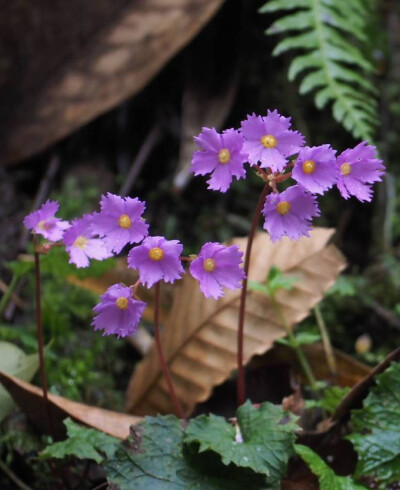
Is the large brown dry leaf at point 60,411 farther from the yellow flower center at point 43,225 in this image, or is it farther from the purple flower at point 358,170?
the purple flower at point 358,170

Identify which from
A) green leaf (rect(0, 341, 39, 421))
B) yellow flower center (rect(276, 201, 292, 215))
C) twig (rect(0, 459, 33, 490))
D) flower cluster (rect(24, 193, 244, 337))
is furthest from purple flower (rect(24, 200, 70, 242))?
twig (rect(0, 459, 33, 490))

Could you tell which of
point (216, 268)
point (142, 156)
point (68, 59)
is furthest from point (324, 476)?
point (68, 59)

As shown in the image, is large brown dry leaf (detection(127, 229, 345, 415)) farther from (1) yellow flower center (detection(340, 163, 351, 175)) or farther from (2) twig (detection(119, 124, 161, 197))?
(2) twig (detection(119, 124, 161, 197))

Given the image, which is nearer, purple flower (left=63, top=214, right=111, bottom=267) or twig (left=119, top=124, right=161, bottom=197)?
purple flower (left=63, top=214, right=111, bottom=267)

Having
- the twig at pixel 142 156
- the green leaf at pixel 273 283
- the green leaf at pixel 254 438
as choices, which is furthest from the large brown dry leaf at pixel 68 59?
the green leaf at pixel 254 438

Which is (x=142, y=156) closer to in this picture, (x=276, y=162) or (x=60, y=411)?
(x=60, y=411)

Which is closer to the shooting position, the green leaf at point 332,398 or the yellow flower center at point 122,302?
the yellow flower center at point 122,302

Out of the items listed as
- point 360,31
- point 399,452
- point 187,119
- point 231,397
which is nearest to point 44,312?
point 231,397
